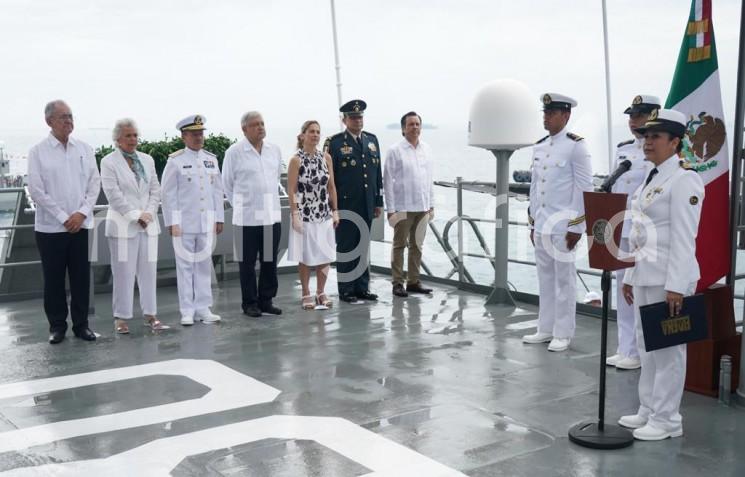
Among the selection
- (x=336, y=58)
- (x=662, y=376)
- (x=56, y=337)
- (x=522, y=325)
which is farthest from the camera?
(x=336, y=58)

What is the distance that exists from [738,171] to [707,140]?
8.7 inches

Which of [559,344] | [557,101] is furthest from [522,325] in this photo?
[557,101]

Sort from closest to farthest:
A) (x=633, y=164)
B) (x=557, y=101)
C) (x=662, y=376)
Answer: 1. (x=662, y=376)
2. (x=633, y=164)
3. (x=557, y=101)

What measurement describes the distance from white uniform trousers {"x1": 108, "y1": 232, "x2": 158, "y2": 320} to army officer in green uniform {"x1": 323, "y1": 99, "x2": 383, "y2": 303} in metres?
1.64

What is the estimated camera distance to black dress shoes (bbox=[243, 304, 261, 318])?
6.66 m

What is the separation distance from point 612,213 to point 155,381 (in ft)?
8.81

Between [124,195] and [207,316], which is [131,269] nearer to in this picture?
[124,195]

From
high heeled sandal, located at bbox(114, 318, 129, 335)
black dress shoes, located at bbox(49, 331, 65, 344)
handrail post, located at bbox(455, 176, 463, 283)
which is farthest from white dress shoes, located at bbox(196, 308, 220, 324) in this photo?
handrail post, located at bbox(455, 176, 463, 283)

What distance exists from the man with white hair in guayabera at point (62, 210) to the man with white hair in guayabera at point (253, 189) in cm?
102

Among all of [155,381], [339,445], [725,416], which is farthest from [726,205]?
[155,381]

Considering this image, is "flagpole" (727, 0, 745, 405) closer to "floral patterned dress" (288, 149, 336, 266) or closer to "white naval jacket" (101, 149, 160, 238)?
"floral patterned dress" (288, 149, 336, 266)

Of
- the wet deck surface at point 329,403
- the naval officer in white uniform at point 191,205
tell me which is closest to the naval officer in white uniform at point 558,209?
the wet deck surface at point 329,403

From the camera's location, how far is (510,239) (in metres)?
7.61

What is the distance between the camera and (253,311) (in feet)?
21.9
